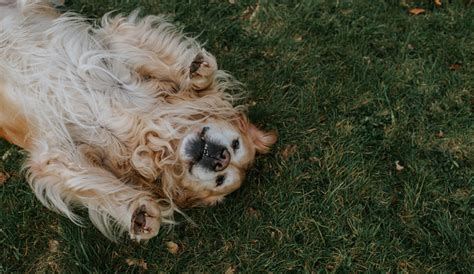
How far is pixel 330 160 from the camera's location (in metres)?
4.95

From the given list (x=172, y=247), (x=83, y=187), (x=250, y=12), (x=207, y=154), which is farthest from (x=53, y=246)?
(x=250, y=12)

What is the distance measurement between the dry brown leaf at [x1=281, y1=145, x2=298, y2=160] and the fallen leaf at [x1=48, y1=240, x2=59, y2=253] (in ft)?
6.76

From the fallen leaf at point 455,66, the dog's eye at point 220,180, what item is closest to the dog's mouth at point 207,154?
the dog's eye at point 220,180

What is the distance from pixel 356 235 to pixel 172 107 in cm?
180

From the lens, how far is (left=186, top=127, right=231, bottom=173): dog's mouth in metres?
4.08

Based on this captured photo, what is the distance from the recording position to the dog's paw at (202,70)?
13.8 ft

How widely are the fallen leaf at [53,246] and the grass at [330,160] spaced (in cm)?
2

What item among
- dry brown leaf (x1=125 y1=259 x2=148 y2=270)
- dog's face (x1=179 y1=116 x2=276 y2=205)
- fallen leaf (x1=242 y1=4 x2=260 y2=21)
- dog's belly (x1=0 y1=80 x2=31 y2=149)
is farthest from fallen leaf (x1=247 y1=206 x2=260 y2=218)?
fallen leaf (x1=242 y1=4 x2=260 y2=21)

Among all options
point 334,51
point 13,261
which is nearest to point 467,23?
point 334,51

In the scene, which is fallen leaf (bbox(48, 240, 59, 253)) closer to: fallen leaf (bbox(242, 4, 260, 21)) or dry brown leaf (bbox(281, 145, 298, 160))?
dry brown leaf (bbox(281, 145, 298, 160))

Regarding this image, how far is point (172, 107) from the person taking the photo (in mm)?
4320

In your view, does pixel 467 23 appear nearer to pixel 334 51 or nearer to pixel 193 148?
pixel 334 51

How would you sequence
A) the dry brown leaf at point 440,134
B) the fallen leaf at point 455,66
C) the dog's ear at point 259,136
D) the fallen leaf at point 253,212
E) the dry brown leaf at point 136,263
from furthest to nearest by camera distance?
the fallen leaf at point 455,66 → the dry brown leaf at point 440,134 → the fallen leaf at point 253,212 → the dry brown leaf at point 136,263 → the dog's ear at point 259,136

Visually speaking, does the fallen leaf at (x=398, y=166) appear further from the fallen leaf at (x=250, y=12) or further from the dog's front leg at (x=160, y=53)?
the fallen leaf at (x=250, y=12)
